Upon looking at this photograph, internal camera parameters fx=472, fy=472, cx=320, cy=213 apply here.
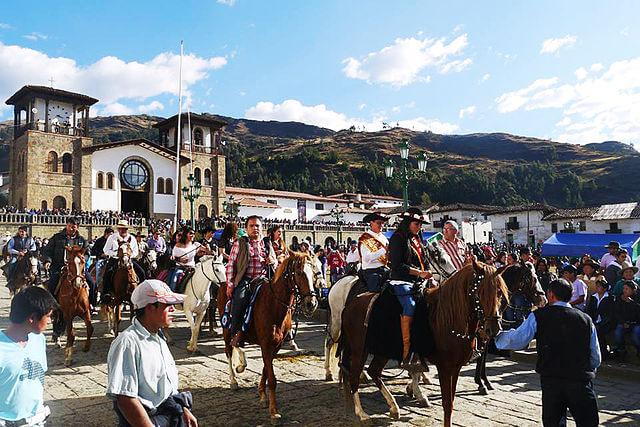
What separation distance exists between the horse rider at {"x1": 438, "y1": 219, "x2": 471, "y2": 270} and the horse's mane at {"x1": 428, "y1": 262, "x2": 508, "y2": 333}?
2032 millimetres

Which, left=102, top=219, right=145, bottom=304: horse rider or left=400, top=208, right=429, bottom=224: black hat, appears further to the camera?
left=102, top=219, right=145, bottom=304: horse rider

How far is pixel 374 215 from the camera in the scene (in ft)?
22.1

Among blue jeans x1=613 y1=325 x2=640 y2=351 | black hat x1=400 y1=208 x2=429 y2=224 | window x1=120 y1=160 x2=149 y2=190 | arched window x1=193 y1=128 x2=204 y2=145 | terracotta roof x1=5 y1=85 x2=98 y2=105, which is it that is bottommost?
blue jeans x1=613 y1=325 x2=640 y2=351

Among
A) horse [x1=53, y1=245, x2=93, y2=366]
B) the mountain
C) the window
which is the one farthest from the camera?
the mountain

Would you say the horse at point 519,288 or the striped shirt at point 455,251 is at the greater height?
the striped shirt at point 455,251

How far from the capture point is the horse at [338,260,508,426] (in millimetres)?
4488

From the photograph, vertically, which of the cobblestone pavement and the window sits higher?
the window

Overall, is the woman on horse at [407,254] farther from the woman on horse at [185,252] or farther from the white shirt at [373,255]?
the woman on horse at [185,252]

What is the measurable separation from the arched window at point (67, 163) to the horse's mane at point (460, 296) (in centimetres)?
4634

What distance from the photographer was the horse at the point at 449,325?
449 cm

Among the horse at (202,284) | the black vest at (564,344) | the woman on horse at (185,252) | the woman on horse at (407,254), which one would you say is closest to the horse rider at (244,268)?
the woman on horse at (407,254)

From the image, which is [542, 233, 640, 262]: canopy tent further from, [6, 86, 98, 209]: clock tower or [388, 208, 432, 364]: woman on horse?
[6, 86, 98, 209]: clock tower

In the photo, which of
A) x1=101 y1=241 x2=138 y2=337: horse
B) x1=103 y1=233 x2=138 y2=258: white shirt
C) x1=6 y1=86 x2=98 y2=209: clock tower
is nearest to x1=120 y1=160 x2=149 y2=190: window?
x1=6 y1=86 x2=98 y2=209: clock tower

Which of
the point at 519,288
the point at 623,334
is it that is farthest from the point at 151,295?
the point at 623,334
